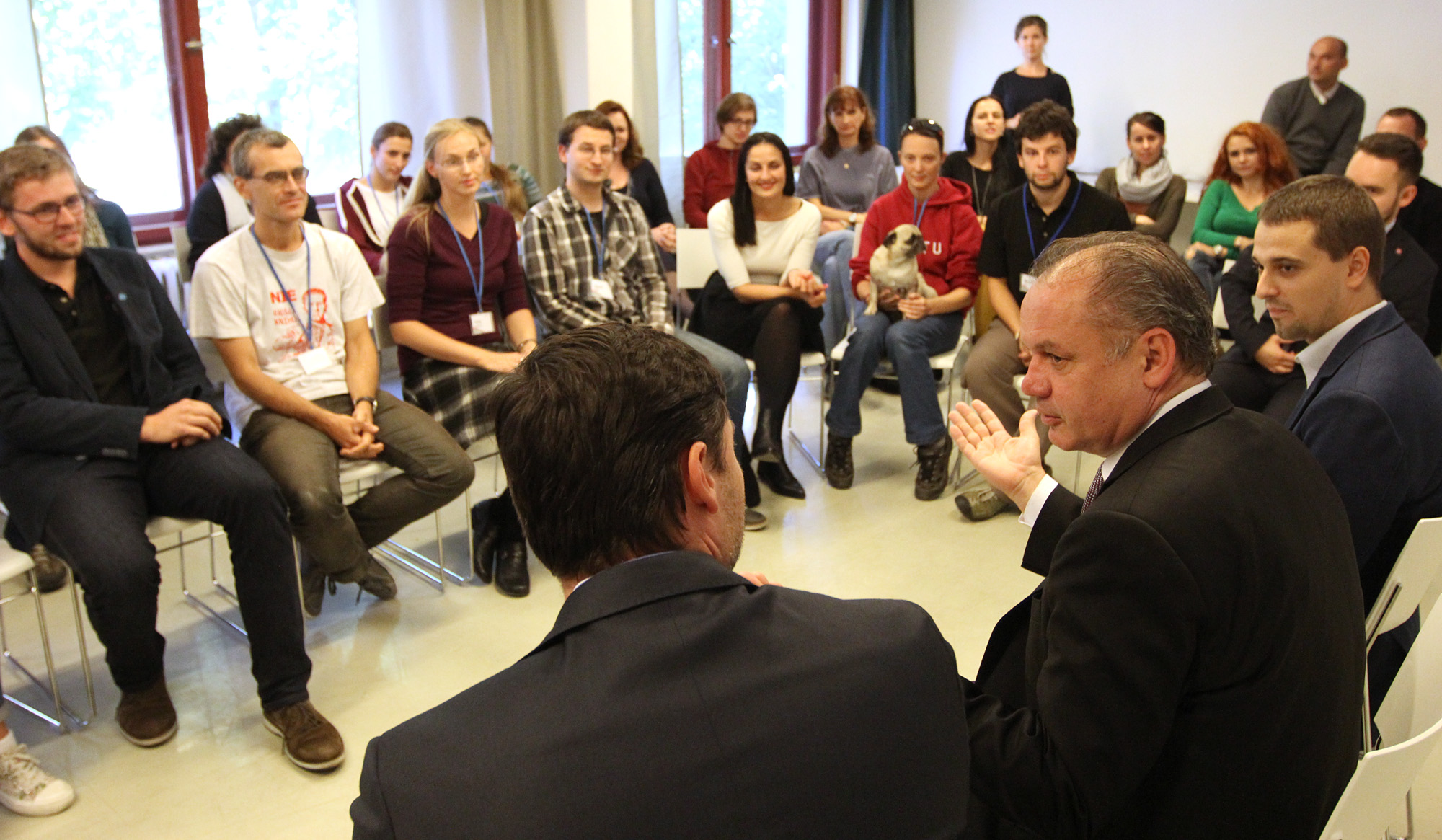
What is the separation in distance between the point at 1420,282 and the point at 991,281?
1.34 meters

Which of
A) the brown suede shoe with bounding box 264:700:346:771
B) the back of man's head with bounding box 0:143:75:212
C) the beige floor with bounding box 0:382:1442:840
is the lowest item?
the beige floor with bounding box 0:382:1442:840

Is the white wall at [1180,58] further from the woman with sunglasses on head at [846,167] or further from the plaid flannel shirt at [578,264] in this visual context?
the plaid flannel shirt at [578,264]

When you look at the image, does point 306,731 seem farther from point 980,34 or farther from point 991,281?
point 980,34

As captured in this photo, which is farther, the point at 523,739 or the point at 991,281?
the point at 991,281

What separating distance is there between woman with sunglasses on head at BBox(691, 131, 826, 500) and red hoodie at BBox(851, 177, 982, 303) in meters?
0.25

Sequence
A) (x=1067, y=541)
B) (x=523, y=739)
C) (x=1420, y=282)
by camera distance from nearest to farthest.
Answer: (x=523, y=739)
(x=1067, y=541)
(x=1420, y=282)

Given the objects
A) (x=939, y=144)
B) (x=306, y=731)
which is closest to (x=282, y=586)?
(x=306, y=731)

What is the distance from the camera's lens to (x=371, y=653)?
2865 mm

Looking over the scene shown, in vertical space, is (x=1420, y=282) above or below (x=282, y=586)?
above

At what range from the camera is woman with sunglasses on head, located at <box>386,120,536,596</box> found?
3.28 m

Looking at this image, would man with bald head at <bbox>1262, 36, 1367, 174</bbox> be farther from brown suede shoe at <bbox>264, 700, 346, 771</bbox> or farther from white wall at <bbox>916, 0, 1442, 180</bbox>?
brown suede shoe at <bbox>264, 700, 346, 771</bbox>

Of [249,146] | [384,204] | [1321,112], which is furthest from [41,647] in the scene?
[1321,112]

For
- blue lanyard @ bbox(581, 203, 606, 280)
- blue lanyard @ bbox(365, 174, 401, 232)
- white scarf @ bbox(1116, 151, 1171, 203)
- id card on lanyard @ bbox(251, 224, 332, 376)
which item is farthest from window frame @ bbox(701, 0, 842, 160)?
id card on lanyard @ bbox(251, 224, 332, 376)

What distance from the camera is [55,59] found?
14.4 feet
